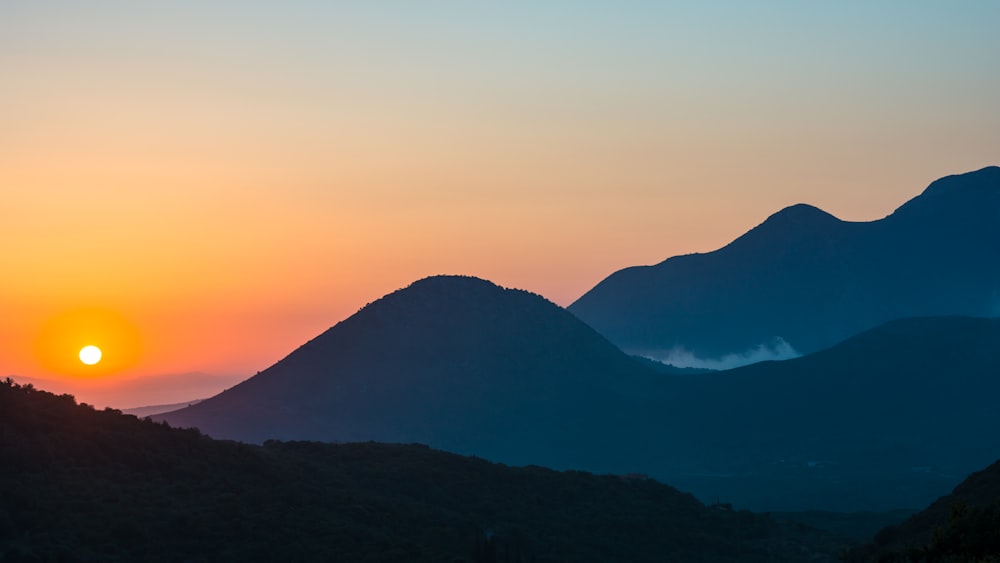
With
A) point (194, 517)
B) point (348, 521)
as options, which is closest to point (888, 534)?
point (348, 521)

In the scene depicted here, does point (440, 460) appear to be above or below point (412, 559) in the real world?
above

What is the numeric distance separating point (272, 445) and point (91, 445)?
25.2m

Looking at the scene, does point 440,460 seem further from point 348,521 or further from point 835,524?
point 835,524

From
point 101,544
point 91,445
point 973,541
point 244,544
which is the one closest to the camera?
point 973,541

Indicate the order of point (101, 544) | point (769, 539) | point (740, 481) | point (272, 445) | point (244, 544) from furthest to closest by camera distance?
point (740, 481) < point (272, 445) < point (769, 539) < point (244, 544) < point (101, 544)

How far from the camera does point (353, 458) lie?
300 ft

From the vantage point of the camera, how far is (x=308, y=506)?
2790 inches

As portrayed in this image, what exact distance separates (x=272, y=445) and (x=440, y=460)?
1219 cm

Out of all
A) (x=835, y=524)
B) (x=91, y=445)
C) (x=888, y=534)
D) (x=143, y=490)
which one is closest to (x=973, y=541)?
(x=888, y=534)

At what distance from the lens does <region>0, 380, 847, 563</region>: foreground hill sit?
195 ft

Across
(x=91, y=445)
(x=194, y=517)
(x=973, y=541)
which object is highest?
(x=91, y=445)

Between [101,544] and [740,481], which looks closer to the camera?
[101,544]

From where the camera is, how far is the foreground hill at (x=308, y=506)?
195 ft

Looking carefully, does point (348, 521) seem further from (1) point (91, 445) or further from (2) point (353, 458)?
(2) point (353, 458)
